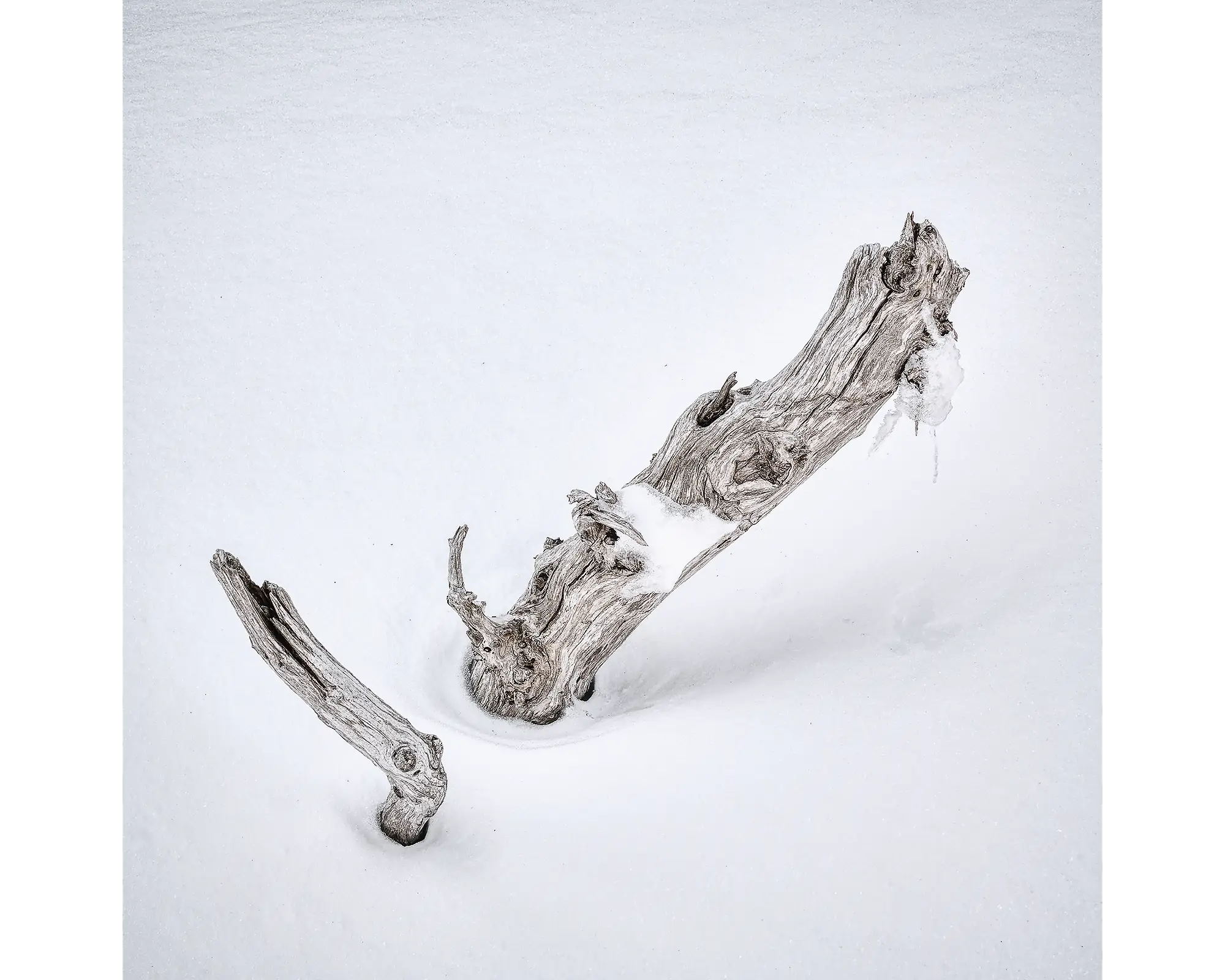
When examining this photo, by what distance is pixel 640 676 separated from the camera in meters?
1.30

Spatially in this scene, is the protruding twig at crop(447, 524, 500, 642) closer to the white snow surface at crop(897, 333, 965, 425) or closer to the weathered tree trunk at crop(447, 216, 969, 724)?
the weathered tree trunk at crop(447, 216, 969, 724)

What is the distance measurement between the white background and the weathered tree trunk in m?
0.12

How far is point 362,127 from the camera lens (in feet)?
6.04

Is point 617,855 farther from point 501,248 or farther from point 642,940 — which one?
point 501,248

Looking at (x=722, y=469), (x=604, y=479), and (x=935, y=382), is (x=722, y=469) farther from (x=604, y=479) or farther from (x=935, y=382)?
(x=604, y=479)

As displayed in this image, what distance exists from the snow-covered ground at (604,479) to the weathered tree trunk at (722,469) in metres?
0.12

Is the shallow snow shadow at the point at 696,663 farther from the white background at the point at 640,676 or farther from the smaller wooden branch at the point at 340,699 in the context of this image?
the smaller wooden branch at the point at 340,699

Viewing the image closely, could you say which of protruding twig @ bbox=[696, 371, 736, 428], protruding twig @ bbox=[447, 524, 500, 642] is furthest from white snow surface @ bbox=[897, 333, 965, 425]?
protruding twig @ bbox=[447, 524, 500, 642]

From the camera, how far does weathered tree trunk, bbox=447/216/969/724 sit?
1.09 m

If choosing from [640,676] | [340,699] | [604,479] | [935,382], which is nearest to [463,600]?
[340,699]

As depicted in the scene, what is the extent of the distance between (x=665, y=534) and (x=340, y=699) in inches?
15.0

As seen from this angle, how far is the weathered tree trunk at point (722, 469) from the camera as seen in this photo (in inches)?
43.0

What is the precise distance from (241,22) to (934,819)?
1811 millimetres

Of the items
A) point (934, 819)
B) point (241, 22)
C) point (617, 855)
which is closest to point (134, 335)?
point (241, 22)
